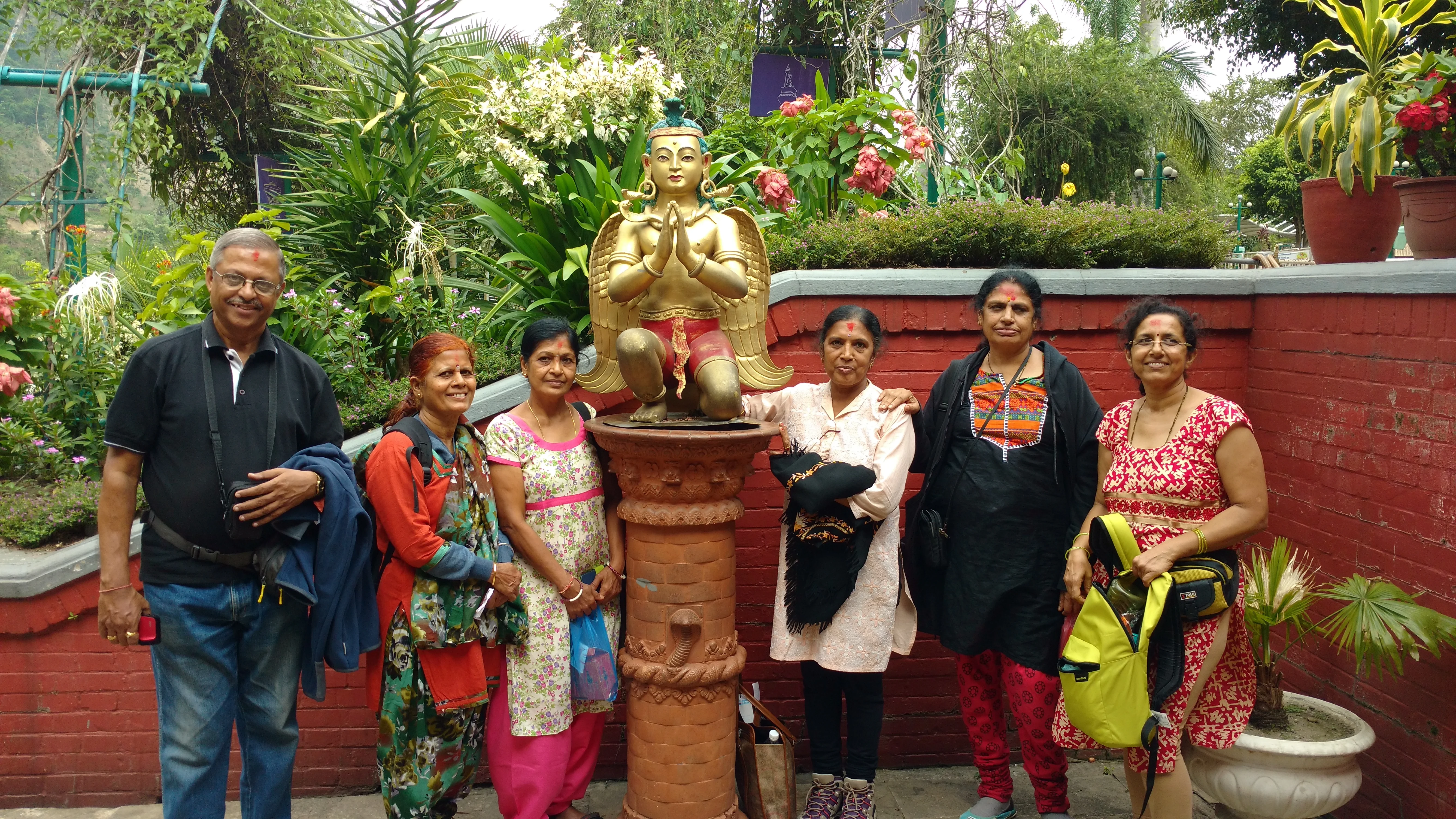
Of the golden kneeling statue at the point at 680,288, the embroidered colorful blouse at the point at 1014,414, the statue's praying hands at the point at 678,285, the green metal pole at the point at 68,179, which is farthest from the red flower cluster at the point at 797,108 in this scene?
the green metal pole at the point at 68,179

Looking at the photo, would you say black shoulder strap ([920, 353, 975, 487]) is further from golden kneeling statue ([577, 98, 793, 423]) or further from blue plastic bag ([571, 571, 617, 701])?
blue plastic bag ([571, 571, 617, 701])

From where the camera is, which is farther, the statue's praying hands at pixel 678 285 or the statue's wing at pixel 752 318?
the statue's wing at pixel 752 318

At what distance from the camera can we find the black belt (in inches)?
99.2

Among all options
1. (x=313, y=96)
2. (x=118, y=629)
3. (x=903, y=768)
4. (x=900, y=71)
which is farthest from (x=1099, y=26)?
(x=118, y=629)

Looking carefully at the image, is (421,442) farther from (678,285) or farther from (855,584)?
(855,584)

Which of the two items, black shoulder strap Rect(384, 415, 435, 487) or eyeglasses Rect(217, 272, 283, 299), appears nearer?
eyeglasses Rect(217, 272, 283, 299)

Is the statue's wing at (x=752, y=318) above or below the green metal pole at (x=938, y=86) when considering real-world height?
below

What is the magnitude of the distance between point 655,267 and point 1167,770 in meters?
2.19

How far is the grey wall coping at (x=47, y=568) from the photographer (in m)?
3.40

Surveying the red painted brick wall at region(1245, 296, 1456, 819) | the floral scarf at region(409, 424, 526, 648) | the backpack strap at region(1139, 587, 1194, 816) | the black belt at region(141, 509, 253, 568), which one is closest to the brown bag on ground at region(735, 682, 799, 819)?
the floral scarf at region(409, 424, 526, 648)

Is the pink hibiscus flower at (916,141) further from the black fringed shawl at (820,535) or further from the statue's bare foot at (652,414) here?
the statue's bare foot at (652,414)

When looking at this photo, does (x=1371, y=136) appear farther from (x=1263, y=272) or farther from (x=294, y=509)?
(x=294, y=509)

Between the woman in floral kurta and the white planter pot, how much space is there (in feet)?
6.81

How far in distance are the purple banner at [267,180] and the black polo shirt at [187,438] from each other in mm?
5973
